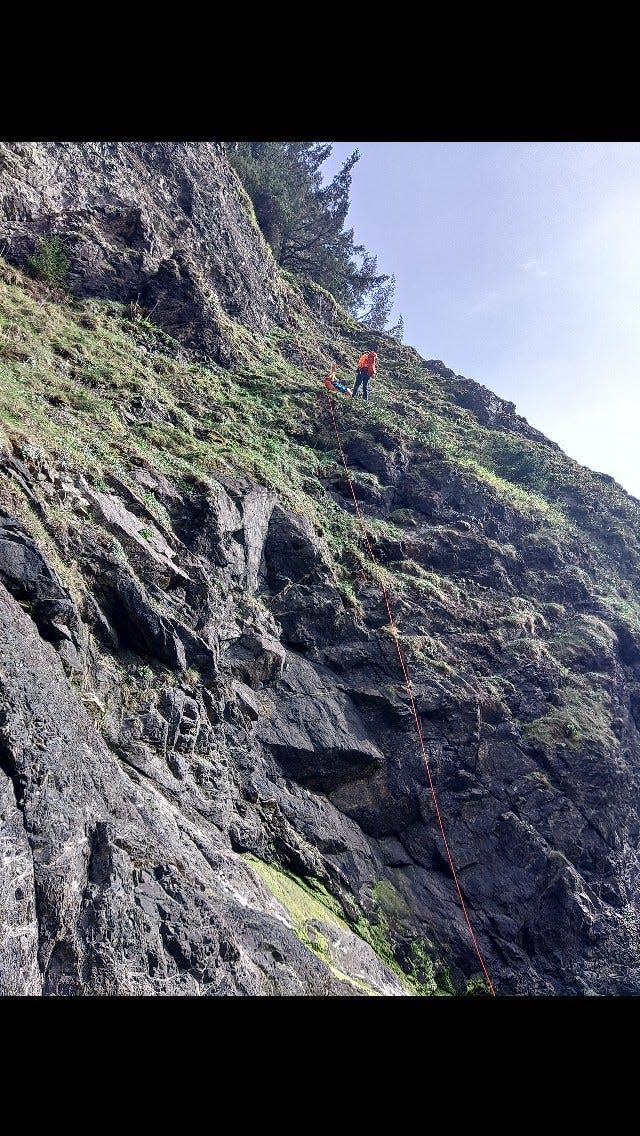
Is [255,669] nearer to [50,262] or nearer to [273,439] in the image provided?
[273,439]

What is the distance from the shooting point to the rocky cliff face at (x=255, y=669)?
4691mm

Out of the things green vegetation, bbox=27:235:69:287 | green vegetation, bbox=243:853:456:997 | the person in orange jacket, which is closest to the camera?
green vegetation, bbox=243:853:456:997

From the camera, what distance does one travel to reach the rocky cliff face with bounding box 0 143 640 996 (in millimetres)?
4691

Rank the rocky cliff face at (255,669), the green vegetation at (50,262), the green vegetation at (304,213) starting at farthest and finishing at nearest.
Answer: the green vegetation at (304,213) → the green vegetation at (50,262) → the rocky cliff face at (255,669)

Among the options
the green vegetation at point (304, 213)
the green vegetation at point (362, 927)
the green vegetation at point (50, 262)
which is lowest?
the green vegetation at point (362, 927)

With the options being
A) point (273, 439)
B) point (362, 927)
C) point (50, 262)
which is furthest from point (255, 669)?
point (50, 262)

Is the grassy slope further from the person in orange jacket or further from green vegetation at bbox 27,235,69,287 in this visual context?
the person in orange jacket

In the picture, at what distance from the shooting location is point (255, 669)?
8.66 meters

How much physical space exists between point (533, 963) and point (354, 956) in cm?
377

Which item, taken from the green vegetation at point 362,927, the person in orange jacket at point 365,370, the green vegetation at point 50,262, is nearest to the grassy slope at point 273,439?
the green vegetation at point 50,262

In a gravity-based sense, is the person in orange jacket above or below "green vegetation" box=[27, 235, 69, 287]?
above

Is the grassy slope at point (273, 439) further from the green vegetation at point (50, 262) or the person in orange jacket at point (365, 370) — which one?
the person in orange jacket at point (365, 370)

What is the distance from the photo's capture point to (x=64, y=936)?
3.94 m

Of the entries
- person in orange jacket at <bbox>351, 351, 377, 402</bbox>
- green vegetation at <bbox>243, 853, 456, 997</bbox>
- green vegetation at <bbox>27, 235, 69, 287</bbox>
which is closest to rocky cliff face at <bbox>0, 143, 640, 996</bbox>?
green vegetation at <bbox>243, 853, 456, 997</bbox>
